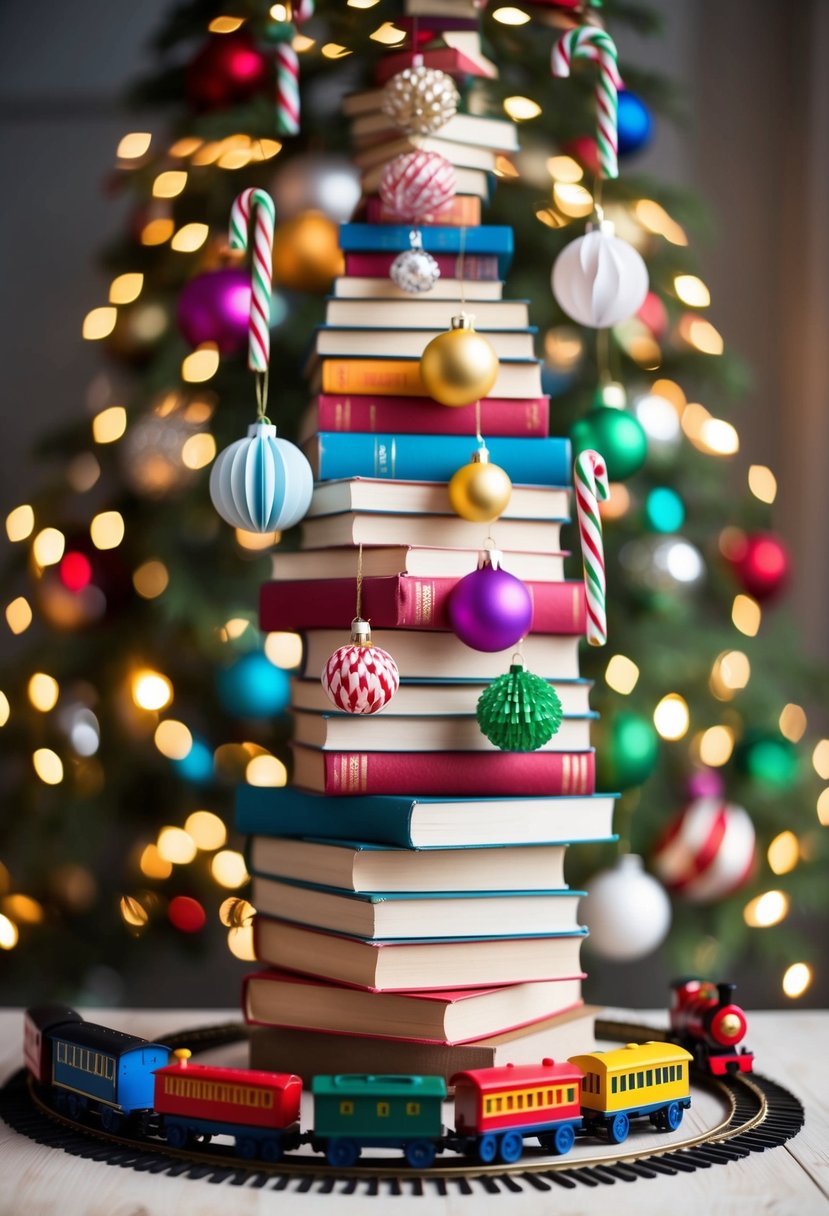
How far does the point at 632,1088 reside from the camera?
988mm

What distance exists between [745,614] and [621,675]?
321 mm

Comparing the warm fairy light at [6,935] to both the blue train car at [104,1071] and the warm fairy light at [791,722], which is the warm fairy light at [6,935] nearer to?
the blue train car at [104,1071]

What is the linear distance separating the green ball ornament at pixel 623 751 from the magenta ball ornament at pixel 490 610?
735 millimetres

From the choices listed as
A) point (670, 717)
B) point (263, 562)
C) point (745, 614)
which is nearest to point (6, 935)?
point (263, 562)

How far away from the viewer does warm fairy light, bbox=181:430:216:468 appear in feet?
6.15

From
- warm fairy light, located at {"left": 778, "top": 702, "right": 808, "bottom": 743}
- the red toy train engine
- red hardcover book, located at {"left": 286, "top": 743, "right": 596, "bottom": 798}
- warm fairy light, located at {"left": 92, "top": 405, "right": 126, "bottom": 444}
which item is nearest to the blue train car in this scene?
red hardcover book, located at {"left": 286, "top": 743, "right": 596, "bottom": 798}

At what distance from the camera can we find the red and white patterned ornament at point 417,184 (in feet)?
3.88

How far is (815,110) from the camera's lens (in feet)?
8.46

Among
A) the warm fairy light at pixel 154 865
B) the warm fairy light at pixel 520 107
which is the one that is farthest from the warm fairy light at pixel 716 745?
the warm fairy light at pixel 520 107

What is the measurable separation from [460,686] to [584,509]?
19 centimetres

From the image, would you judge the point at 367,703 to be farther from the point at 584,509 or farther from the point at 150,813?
the point at 150,813

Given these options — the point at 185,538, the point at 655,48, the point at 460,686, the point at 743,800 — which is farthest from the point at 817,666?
the point at 655,48

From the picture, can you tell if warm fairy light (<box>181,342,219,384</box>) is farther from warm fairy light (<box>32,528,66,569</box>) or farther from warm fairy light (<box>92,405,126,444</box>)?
warm fairy light (<box>32,528,66,569</box>)

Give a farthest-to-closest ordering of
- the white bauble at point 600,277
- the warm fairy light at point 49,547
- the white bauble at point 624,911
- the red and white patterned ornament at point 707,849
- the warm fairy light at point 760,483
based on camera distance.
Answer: the warm fairy light at point 760,483 < the warm fairy light at point 49,547 < the red and white patterned ornament at point 707,849 < the white bauble at point 624,911 < the white bauble at point 600,277
